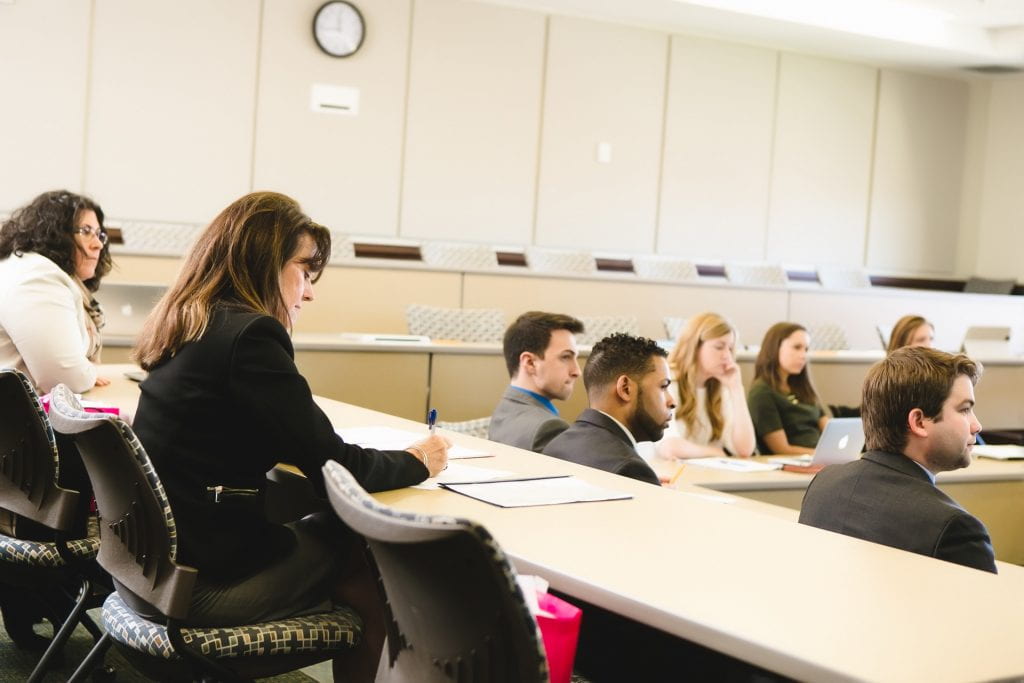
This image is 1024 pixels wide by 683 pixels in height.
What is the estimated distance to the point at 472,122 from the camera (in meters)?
9.05

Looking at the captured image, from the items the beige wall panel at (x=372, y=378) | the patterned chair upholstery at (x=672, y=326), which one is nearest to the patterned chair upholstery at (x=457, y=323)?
the beige wall panel at (x=372, y=378)

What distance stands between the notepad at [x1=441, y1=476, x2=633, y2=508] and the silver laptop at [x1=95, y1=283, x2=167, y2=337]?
2638 millimetres

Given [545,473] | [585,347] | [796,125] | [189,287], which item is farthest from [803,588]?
[796,125]

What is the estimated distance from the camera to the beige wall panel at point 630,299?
598 centimetres

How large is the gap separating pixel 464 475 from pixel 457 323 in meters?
3.62

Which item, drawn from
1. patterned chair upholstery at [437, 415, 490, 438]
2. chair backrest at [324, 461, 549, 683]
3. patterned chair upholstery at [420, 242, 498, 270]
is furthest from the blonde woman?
patterned chair upholstery at [420, 242, 498, 270]

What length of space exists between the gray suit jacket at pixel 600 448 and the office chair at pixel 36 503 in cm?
116

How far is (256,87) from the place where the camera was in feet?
27.3

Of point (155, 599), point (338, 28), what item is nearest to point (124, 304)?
point (155, 599)

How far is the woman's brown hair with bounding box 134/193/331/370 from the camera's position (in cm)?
199

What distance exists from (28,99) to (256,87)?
64.2 inches

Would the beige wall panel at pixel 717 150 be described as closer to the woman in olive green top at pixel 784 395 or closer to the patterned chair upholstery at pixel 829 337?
the patterned chair upholstery at pixel 829 337

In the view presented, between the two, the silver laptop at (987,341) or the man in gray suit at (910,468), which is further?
the silver laptop at (987,341)

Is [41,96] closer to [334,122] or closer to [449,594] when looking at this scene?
[334,122]
